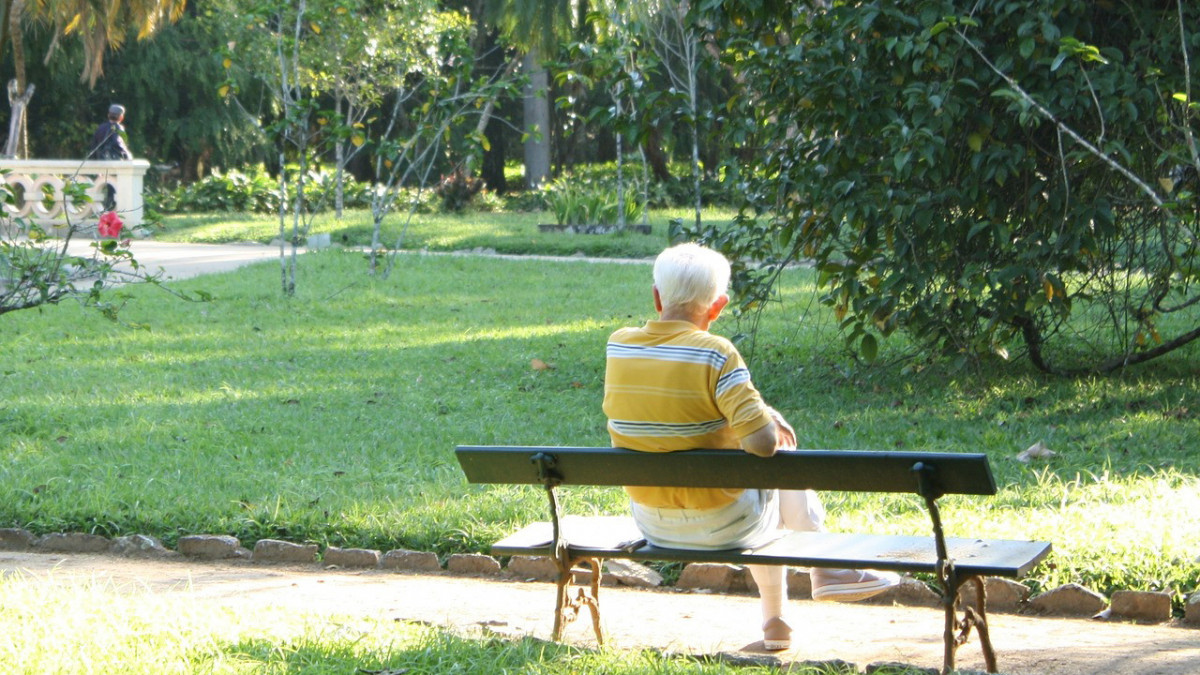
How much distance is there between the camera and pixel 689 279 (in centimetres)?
406

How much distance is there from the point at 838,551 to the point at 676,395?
2.26 feet

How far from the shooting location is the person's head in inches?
160

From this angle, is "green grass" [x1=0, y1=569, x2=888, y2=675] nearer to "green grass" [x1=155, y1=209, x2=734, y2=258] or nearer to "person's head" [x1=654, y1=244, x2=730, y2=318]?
"person's head" [x1=654, y1=244, x2=730, y2=318]

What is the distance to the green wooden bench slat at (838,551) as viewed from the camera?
3.81 metres

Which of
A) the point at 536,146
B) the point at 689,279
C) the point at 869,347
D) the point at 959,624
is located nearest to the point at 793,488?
the point at 959,624

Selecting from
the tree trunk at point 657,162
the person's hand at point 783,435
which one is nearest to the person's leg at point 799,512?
the person's hand at point 783,435

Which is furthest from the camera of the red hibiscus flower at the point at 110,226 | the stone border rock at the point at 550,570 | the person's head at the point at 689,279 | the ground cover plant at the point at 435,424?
the red hibiscus flower at the point at 110,226

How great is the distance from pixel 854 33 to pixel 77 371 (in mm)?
6287

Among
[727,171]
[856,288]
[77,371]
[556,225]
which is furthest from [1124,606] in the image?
[556,225]

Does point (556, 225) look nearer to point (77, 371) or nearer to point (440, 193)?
point (440, 193)

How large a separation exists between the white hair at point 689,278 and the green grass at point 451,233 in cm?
1436

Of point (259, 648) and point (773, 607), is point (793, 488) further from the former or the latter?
point (259, 648)

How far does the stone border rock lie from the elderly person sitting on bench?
1043mm

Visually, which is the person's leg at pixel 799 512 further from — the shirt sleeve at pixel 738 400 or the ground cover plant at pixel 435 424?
the ground cover plant at pixel 435 424
